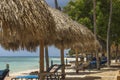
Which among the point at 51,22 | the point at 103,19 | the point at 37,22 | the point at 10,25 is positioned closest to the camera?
the point at 10,25

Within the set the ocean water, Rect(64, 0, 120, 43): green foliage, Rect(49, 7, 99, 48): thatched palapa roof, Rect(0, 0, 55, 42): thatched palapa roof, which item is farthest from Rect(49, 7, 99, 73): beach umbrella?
the ocean water

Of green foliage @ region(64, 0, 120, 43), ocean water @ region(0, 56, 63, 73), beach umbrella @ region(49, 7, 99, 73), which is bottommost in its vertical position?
ocean water @ region(0, 56, 63, 73)

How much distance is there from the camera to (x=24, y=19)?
8586mm

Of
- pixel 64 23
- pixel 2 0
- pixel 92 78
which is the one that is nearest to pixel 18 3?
pixel 2 0

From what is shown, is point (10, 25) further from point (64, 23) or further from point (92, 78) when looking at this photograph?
point (92, 78)

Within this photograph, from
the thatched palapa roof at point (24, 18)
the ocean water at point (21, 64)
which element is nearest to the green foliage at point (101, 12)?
the ocean water at point (21, 64)

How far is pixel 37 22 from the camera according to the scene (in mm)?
8883

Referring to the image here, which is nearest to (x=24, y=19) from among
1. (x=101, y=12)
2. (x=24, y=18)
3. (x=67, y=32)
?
(x=24, y=18)

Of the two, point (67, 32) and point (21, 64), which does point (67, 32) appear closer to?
point (67, 32)

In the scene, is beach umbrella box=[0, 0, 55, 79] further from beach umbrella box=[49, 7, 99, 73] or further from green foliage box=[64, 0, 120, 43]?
green foliage box=[64, 0, 120, 43]

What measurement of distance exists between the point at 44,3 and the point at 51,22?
55 centimetres

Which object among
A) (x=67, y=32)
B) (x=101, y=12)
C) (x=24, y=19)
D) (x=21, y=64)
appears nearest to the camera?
(x=24, y=19)

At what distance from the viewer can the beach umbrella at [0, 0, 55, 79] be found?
8320 millimetres

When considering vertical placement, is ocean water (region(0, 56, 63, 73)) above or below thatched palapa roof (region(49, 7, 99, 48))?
below
